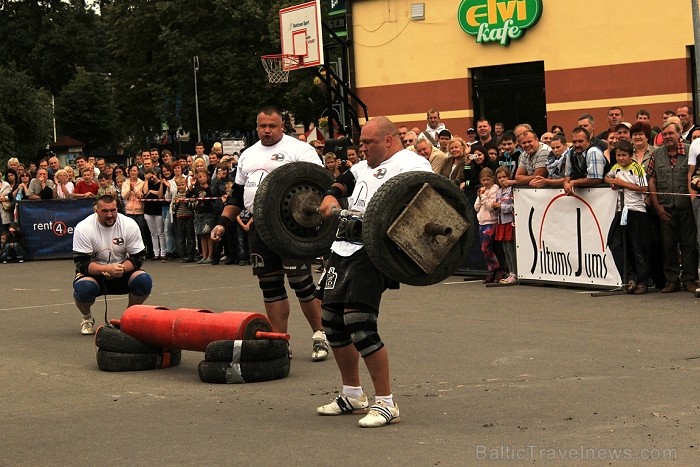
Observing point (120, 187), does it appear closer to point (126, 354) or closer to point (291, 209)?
point (126, 354)

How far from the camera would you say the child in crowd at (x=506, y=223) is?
632 inches

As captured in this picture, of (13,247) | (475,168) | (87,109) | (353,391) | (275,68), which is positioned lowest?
(13,247)

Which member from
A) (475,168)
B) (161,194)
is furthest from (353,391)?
(161,194)

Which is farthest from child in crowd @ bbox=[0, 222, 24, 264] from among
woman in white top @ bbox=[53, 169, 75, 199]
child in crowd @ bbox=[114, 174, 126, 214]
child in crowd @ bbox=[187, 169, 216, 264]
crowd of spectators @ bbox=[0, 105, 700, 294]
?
child in crowd @ bbox=[187, 169, 216, 264]

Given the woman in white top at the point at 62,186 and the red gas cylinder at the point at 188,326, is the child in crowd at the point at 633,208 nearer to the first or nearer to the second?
the red gas cylinder at the point at 188,326

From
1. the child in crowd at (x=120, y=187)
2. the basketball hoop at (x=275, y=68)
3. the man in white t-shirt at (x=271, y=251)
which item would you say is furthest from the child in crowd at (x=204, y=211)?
the man in white t-shirt at (x=271, y=251)

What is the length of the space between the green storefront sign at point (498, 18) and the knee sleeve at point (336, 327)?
2017cm

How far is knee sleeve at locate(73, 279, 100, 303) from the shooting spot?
12.4 meters

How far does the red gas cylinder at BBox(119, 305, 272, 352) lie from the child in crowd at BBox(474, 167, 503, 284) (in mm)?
6706

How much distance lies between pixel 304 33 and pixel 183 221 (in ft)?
26.8

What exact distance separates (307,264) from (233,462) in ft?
12.6

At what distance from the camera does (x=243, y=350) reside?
9.57 meters

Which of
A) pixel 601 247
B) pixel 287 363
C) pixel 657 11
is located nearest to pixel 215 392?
pixel 287 363

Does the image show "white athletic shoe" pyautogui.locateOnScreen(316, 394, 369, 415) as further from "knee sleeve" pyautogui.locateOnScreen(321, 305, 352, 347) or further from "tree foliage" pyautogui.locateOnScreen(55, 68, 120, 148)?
"tree foliage" pyautogui.locateOnScreen(55, 68, 120, 148)
